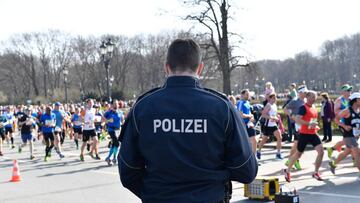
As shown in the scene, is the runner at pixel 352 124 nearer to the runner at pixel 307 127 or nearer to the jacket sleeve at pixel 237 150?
the runner at pixel 307 127

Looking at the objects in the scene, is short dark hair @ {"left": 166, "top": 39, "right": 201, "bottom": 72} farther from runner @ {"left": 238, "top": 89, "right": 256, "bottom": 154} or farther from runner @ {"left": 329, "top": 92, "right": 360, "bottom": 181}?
runner @ {"left": 238, "top": 89, "right": 256, "bottom": 154}

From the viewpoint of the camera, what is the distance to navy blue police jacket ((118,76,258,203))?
2.85 meters

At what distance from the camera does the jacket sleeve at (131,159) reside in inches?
119

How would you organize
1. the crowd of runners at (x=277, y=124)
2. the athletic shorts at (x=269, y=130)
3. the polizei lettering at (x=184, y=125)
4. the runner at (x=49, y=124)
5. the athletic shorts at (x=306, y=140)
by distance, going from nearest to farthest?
the polizei lettering at (x=184, y=125) < the crowd of runners at (x=277, y=124) < the athletic shorts at (x=306, y=140) < the athletic shorts at (x=269, y=130) < the runner at (x=49, y=124)

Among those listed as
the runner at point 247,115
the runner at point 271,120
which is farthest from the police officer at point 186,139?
the runner at point 271,120

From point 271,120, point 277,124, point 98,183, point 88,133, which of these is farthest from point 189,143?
point 277,124

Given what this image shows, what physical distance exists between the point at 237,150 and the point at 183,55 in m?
0.61

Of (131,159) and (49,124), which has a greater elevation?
(131,159)

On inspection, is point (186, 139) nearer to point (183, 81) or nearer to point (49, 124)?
point (183, 81)

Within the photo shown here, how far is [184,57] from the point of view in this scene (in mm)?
2965

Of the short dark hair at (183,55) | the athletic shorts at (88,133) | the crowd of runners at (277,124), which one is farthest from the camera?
the athletic shorts at (88,133)

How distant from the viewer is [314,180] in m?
10.7

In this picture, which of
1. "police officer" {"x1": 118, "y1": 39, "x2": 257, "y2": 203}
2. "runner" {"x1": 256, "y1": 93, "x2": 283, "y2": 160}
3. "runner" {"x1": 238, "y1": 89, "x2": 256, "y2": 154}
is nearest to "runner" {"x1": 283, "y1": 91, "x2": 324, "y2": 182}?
"runner" {"x1": 238, "y1": 89, "x2": 256, "y2": 154}

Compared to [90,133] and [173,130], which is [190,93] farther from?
[90,133]
